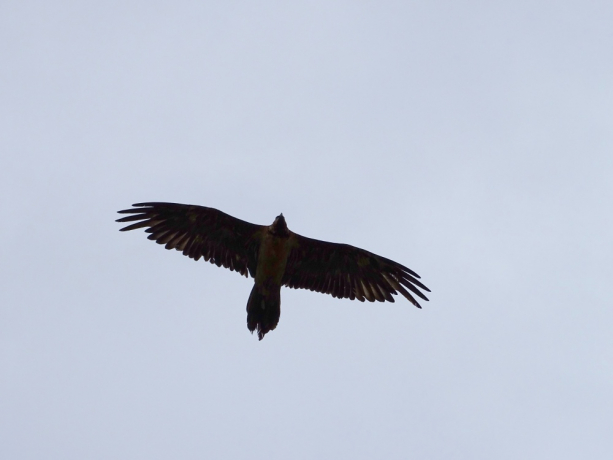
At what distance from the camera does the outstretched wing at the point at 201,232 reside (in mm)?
16391

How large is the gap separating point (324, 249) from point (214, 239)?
2231 millimetres

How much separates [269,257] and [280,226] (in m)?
0.71

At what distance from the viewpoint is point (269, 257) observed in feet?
53.0

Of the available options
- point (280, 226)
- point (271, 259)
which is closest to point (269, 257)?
point (271, 259)

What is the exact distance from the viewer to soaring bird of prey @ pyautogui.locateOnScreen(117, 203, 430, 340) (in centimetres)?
1603

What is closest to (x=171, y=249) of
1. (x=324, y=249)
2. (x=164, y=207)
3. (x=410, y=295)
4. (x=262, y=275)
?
(x=164, y=207)

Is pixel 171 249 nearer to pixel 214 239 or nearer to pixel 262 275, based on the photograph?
pixel 214 239

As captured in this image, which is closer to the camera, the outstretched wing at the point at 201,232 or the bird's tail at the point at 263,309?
the bird's tail at the point at 263,309

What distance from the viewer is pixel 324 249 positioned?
54.5 feet

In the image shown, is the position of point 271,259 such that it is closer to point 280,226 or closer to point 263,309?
point 280,226


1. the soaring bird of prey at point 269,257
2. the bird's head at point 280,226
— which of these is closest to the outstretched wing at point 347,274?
the soaring bird of prey at point 269,257

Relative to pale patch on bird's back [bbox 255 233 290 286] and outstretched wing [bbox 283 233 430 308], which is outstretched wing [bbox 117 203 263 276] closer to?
→ pale patch on bird's back [bbox 255 233 290 286]

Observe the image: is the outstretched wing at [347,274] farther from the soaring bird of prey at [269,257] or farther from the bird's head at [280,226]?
the bird's head at [280,226]

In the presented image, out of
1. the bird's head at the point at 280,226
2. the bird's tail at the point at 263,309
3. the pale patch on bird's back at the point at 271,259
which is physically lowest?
the bird's tail at the point at 263,309
